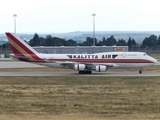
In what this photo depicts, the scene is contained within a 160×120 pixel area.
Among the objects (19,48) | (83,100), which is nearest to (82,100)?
(83,100)

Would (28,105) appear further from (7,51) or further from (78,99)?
(7,51)

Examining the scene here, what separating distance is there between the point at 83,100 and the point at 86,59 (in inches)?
787

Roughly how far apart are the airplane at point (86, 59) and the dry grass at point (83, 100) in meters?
6.54

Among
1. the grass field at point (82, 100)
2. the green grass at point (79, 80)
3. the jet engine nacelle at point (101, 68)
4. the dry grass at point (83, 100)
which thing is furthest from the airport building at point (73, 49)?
the grass field at point (82, 100)

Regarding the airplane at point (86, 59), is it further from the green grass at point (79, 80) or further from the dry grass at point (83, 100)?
the dry grass at point (83, 100)

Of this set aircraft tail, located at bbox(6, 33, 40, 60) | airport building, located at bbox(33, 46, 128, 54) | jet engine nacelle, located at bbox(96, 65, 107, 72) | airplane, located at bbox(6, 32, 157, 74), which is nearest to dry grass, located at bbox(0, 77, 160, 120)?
jet engine nacelle, located at bbox(96, 65, 107, 72)

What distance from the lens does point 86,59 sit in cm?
4519

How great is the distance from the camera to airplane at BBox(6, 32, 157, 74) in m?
44.8

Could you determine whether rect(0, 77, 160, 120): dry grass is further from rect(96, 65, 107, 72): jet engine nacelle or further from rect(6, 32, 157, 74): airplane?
rect(6, 32, 157, 74): airplane

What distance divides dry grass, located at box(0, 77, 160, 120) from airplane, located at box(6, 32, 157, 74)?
257 inches

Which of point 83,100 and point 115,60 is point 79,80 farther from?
point 83,100

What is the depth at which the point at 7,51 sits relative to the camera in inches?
4131

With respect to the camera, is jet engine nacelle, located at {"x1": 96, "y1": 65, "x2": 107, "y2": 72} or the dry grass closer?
the dry grass

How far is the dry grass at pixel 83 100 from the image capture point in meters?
20.4
